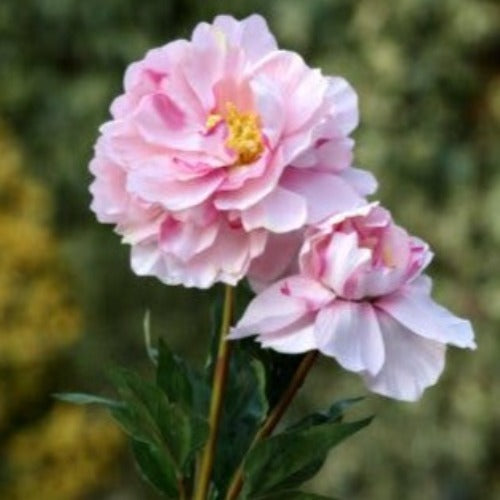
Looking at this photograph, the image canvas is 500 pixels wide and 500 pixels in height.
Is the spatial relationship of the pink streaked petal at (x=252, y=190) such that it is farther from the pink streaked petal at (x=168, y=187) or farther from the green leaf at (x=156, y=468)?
Answer: the green leaf at (x=156, y=468)

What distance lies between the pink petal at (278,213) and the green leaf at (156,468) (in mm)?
179

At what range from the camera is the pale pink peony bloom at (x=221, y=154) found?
100 centimetres

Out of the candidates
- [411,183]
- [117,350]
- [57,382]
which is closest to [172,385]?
[57,382]

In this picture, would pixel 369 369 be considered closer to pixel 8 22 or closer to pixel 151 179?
pixel 151 179

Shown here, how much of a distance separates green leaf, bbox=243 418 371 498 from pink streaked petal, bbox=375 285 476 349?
78 millimetres

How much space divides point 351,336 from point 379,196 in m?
3.26

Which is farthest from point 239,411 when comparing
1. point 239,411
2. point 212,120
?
point 212,120

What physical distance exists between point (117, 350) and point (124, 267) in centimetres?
27

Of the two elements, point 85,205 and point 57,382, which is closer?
point 57,382

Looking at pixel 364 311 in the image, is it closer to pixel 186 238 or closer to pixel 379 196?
pixel 186 238

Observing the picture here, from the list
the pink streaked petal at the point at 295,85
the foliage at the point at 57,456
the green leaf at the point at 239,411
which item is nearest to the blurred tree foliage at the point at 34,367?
the foliage at the point at 57,456

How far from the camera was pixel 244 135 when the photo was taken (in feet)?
3.40

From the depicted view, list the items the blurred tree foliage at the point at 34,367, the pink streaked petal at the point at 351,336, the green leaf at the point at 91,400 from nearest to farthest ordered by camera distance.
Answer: the pink streaked petal at the point at 351,336, the green leaf at the point at 91,400, the blurred tree foliage at the point at 34,367

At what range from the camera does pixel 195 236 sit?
101cm
